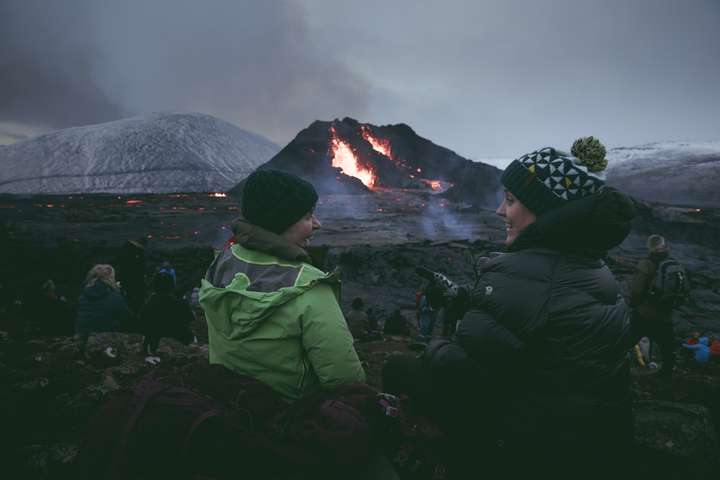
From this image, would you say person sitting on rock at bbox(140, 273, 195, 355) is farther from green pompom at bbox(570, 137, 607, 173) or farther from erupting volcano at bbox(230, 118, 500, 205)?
erupting volcano at bbox(230, 118, 500, 205)

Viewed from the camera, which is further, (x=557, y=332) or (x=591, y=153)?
(x=591, y=153)

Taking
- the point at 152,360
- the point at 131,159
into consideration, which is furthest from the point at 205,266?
the point at 131,159

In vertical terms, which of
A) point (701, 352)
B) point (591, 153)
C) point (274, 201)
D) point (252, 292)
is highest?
point (591, 153)

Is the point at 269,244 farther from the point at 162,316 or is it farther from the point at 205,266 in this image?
the point at 205,266

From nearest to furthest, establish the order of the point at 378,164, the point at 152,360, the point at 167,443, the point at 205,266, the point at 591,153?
1. the point at 167,443
2. the point at 591,153
3. the point at 152,360
4. the point at 205,266
5. the point at 378,164

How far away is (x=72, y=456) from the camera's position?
2982 millimetres

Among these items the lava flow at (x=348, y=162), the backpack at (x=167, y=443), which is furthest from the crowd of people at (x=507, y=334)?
the lava flow at (x=348, y=162)

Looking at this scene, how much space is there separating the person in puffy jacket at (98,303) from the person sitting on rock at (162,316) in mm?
1030

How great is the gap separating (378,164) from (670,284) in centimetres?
6213

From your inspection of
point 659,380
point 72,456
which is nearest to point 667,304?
point 659,380

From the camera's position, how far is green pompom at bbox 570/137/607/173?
2213 mm

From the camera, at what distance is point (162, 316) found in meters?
6.42

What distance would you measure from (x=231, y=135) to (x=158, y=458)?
69885 mm

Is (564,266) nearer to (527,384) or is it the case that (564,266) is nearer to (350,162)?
(527,384)
